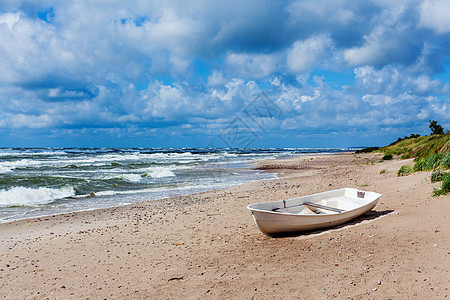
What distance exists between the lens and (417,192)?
9266 mm

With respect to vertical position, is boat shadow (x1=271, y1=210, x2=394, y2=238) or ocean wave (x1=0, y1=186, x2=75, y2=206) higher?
ocean wave (x1=0, y1=186, x2=75, y2=206)

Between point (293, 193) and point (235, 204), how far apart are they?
9.53 ft

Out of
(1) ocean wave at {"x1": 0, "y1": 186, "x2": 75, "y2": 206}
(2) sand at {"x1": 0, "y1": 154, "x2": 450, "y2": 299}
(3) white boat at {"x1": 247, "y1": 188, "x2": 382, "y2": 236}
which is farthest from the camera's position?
(1) ocean wave at {"x1": 0, "y1": 186, "x2": 75, "y2": 206}

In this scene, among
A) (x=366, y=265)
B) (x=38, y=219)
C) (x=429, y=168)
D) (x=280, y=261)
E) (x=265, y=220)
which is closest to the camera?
(x=366, y=265)

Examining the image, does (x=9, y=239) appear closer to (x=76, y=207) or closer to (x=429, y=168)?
(x=76, y=207)

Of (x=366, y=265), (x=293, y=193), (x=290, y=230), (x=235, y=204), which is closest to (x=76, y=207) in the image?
(x=235, y=204)

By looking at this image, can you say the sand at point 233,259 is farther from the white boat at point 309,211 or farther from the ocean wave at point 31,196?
the ocean wave at point 31,196

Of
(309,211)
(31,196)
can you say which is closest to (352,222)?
(309,211)

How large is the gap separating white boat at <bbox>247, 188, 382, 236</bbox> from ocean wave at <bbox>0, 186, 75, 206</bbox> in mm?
11227

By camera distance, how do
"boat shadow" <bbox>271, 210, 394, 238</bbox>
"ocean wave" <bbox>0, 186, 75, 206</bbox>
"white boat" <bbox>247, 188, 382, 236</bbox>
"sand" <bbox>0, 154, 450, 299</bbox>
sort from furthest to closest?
"ocean wave" <bbox>0, 186, 75, 206</bbox> < "boat shadow" <bbox>271, 210, 394, 238</bbox> < "white boat" <bbox>247, 188, 382, 236</bbox> < "sand" <bbox>0, 154, 450, 299</bbox>

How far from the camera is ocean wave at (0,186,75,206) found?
1406cm

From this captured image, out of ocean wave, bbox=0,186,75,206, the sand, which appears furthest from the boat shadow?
ocean wave, bbox=0,186,75,206

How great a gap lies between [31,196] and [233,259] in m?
13.3

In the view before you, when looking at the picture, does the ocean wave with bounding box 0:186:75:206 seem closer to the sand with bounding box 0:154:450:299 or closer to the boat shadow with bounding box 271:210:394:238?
the sand with bounding box 0:154:450:299
